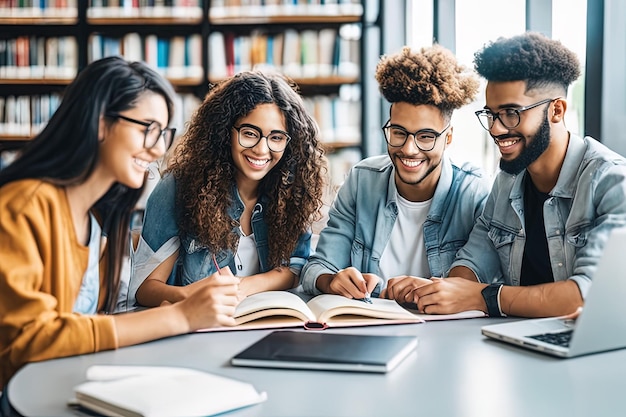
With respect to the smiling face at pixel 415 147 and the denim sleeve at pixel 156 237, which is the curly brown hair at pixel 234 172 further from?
the smiling face at pixel 415 147

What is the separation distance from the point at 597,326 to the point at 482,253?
0.64m

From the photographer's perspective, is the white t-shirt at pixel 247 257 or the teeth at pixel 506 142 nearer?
the teeth at pixel 506 142

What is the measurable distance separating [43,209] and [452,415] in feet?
2.52

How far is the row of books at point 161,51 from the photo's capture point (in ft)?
14.0

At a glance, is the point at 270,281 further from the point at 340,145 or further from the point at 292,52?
the point at 292,52

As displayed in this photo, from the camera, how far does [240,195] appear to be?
81.4 inches

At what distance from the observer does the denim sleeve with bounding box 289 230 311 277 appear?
2006 mm

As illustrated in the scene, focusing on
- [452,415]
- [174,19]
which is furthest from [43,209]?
[174,19]

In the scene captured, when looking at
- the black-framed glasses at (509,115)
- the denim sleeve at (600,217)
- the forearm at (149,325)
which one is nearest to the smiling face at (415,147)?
the black-framed glasses at (509,115)

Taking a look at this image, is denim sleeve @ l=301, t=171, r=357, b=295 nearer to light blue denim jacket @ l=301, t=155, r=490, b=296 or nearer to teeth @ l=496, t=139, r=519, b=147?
light blue denim jacket @ l=301, t=155, r=490, b=296

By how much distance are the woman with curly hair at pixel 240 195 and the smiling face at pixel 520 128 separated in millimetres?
554

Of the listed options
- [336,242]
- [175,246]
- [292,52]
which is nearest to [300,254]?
[336,242]

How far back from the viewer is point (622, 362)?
1.17m

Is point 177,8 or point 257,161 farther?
point 177,8
